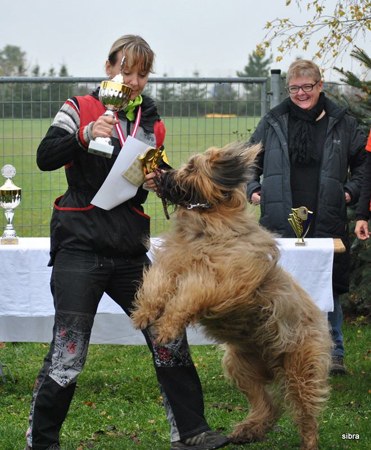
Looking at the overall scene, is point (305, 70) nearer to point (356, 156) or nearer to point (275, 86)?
point (356, 156)

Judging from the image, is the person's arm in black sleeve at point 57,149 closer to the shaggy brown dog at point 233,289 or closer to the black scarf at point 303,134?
the shaggy brown dog at point 233,289

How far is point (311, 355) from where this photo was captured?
3816 mm

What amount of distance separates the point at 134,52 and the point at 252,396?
79.3 inches

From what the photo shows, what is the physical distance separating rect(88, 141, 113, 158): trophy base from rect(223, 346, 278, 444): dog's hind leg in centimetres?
139

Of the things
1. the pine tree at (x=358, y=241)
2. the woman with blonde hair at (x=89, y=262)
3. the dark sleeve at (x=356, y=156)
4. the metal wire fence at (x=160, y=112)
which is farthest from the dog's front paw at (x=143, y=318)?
the metal wire fence at (x=160, y=112)

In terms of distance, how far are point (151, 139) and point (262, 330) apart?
1.14 metres

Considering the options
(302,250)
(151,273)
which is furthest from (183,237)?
(302,250)

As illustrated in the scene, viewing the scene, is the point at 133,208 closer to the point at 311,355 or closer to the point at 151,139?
the point at 151,139

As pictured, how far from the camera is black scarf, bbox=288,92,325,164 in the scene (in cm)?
537

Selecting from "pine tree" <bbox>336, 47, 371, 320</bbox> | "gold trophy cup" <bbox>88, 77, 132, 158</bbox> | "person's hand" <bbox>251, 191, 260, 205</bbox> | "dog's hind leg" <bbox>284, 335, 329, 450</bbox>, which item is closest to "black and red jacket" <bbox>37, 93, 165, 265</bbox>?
"gold trophy cup" <bbox>88, 77, 132, 158</bbox>

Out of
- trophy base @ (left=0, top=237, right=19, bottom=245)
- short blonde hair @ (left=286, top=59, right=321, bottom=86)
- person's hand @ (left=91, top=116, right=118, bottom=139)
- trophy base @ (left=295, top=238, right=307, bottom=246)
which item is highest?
short blonde hair @ (left=286, top=59, right=321, bottom=86)

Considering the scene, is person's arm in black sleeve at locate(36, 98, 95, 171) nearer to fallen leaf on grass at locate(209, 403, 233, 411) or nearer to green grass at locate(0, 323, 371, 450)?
green grass at locate(0, 323, 371, 450)

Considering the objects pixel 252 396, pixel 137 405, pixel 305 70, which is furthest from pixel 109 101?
pixel 137 405

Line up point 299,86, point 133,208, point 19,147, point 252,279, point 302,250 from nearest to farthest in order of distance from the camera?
1. point 252,279
2. point 133,208
3. point 302,250
4. point 299,86
5. point 19,147
